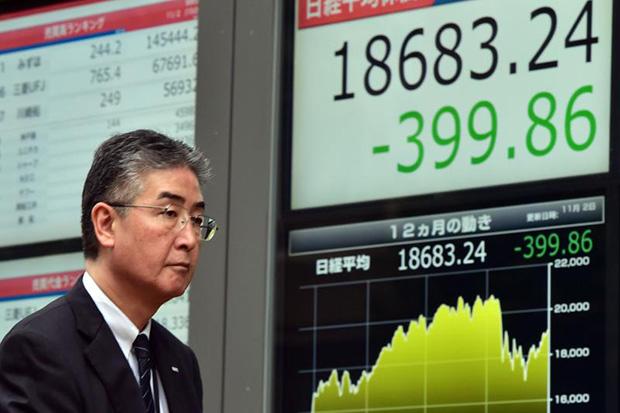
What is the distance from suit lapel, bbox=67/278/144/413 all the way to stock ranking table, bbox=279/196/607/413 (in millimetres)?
1946

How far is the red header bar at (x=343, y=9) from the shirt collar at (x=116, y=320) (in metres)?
2.36

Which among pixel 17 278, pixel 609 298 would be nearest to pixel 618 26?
pixel 609 298

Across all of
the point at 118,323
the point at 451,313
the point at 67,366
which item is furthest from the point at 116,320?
the point at 451,313

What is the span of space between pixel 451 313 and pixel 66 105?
2.04 meters

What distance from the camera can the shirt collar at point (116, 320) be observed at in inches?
157

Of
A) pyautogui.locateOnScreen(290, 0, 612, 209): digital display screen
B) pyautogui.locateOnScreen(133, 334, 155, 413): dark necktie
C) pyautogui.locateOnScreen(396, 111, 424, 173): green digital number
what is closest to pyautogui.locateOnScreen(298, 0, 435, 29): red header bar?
pyautogui.locateOnScreen(290, 0, 612, 209): digital display screen

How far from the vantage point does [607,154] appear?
5480 millimetres

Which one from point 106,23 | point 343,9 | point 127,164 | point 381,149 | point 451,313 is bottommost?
point 451,313

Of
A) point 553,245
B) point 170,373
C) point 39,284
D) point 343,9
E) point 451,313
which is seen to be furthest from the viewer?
point 39,284

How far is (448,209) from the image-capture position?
5.79m

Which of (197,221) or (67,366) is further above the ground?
(197,221)

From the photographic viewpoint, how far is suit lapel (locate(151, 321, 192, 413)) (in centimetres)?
405

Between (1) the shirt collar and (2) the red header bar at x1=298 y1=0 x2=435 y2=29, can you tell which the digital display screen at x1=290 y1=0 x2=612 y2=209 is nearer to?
(2) the red header bar at x1=298 y1=0 x2=435 y2=29

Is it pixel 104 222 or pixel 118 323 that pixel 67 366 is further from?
pixel 104 222
